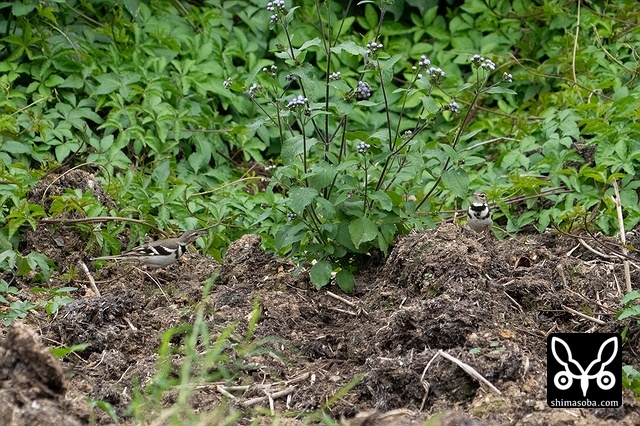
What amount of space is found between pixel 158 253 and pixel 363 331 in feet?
6.50

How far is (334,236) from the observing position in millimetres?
5906

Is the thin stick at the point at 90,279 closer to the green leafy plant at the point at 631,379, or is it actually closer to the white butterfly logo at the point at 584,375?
the white butterfly logo at the point at 584,375

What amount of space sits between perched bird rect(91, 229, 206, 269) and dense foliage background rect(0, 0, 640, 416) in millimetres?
167

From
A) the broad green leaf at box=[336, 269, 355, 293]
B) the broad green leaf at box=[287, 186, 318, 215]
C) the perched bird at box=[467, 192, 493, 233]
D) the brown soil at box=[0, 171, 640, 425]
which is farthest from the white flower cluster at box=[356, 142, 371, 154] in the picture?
the perched bird at box=[467, 192, 493, 233]

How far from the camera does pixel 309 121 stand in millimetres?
7414

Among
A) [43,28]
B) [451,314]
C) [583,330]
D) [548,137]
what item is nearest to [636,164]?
[548,137]

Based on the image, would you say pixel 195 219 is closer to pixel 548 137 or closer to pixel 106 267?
pixel 106 267

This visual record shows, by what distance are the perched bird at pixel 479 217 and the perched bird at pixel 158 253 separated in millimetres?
2053

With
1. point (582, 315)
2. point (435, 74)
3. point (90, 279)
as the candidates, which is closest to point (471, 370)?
point (582, 315)

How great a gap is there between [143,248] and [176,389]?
2.35m

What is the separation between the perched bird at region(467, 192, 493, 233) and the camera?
7.08 meters

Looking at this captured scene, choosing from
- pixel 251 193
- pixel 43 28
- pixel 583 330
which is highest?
pixel 43 28

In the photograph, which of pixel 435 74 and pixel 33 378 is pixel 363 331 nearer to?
pixel 435 74

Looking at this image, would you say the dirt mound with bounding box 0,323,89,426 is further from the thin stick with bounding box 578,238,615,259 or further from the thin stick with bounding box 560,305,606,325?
the thin stick with bounding box 578,238,615,259
